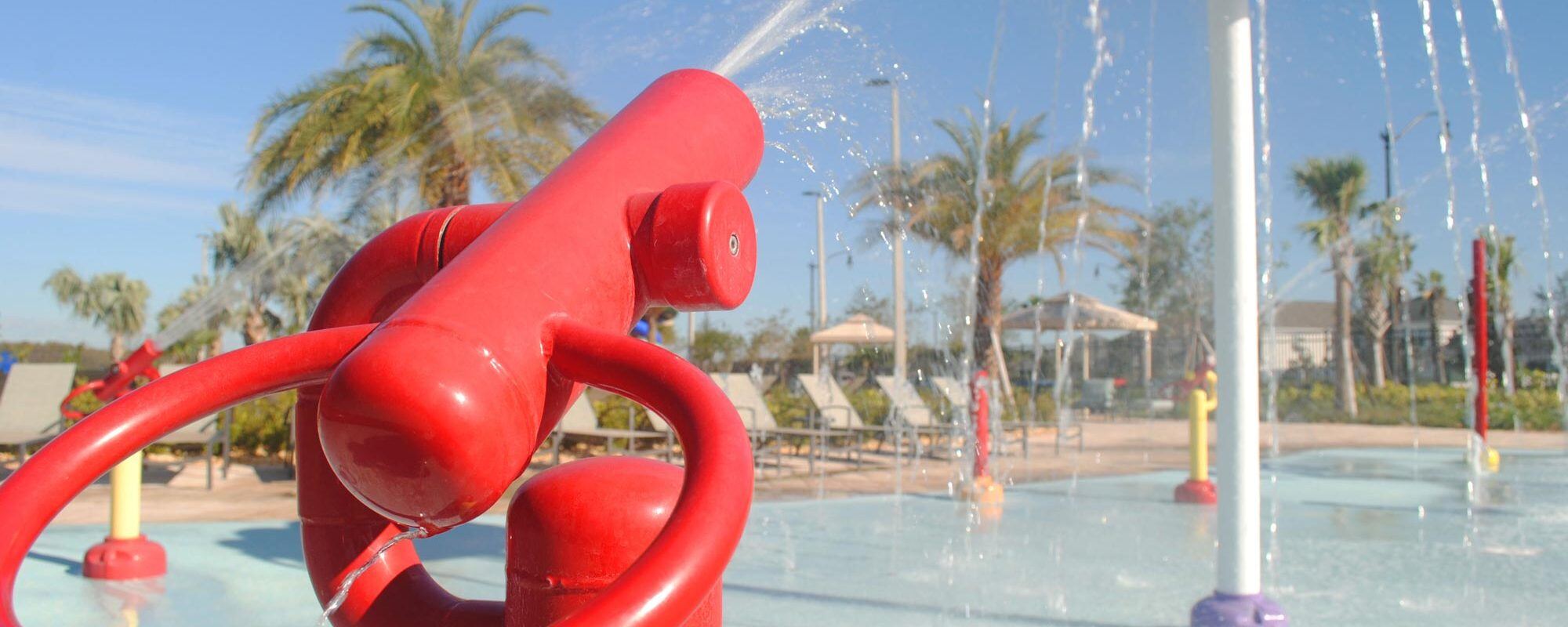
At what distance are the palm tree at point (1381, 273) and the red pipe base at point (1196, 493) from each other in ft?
62.7

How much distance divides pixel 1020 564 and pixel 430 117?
936cm

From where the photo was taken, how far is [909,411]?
1323cm

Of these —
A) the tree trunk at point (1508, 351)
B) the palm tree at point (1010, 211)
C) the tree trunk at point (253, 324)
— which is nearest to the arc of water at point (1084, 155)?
the palm tree at point (1010, 211)

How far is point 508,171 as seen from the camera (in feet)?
41.0

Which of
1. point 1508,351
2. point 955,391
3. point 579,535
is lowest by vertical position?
point 579,535

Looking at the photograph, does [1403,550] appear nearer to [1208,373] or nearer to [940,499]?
[1208,373]

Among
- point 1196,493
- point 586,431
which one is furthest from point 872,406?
point 1196,493

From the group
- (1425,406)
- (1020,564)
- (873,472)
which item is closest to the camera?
(1020,564)

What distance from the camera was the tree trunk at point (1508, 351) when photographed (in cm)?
2055

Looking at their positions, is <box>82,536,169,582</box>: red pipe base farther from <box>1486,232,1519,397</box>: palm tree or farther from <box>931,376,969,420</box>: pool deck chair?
<box>1486,232,1519,397</box>: palm tree

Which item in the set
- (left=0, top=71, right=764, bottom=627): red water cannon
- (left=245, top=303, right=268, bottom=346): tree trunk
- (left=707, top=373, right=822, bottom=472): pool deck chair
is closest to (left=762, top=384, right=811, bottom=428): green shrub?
(left=707, top=373, right=822, bottom=472): pool deck chair

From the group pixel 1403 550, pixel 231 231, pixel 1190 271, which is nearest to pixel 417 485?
pixel 1403 550

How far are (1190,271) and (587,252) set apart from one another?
2569 cm

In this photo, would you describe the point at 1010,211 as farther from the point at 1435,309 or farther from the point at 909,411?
the point at 1435,309
